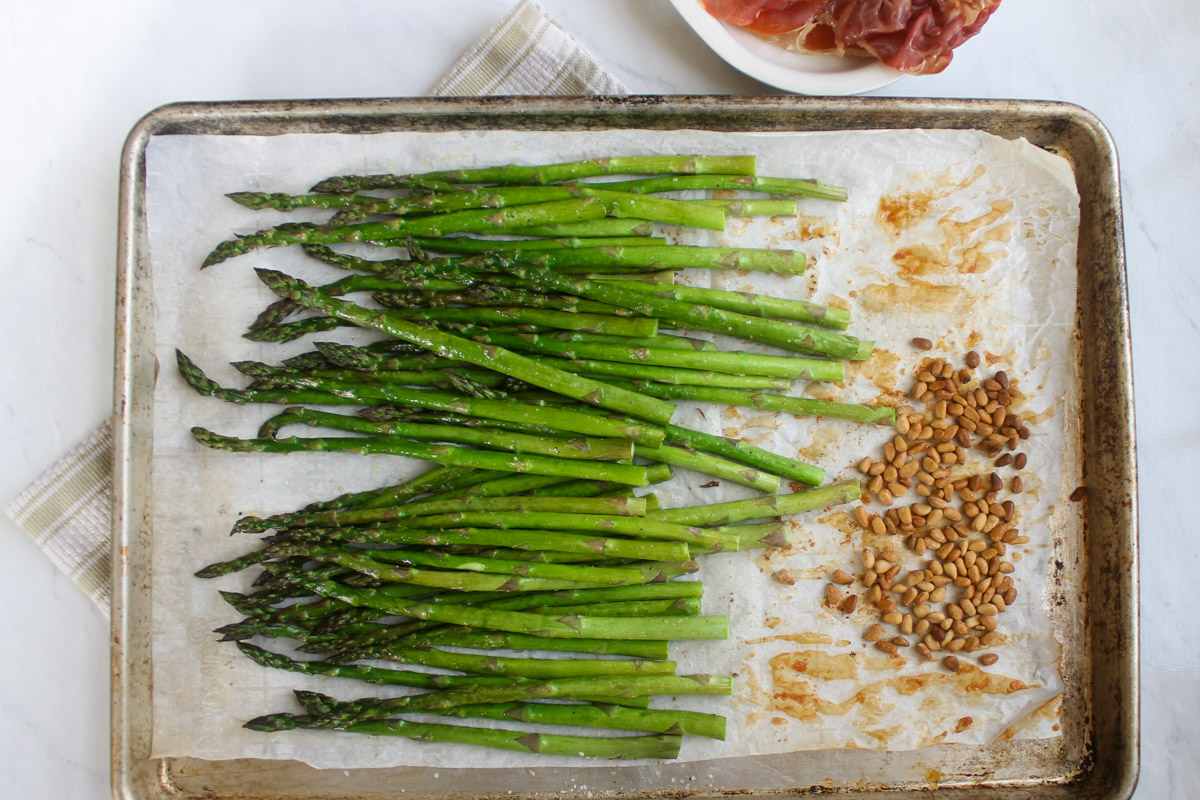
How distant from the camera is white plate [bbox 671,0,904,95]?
9.09 feet

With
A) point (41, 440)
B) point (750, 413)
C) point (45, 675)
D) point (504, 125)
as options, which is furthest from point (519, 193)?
point (45, 675)

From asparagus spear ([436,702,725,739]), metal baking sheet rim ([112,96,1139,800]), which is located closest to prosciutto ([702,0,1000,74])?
metal baking sheet rim ([112,96,1139,800])

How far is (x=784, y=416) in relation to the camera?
2.84 metres

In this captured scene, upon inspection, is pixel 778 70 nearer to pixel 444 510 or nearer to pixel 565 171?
pixel 565 171

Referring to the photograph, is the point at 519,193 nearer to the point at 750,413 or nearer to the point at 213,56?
the point at 750,413

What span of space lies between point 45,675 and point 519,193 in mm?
2613

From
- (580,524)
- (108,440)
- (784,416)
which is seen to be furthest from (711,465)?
(108,440)

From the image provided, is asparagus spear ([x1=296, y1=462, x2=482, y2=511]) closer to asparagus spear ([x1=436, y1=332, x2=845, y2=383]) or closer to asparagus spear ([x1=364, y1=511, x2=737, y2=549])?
asparagus spear ([x1=364, y1=511, x2=737, y2=549])

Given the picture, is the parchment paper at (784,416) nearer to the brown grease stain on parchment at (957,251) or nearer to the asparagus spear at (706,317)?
the brown grease stain on parchment at (957,251)

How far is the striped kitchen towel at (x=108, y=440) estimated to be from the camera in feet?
9.46

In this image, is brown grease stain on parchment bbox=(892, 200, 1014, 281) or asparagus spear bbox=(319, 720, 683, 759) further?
brown grease stain on parchment bbox=(892, 200, 1014, 281)

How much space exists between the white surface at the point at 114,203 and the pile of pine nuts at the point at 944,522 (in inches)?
29.9

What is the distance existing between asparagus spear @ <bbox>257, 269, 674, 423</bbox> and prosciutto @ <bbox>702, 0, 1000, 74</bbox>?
1.46 meters

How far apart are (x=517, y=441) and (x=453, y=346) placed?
0.40 meters
